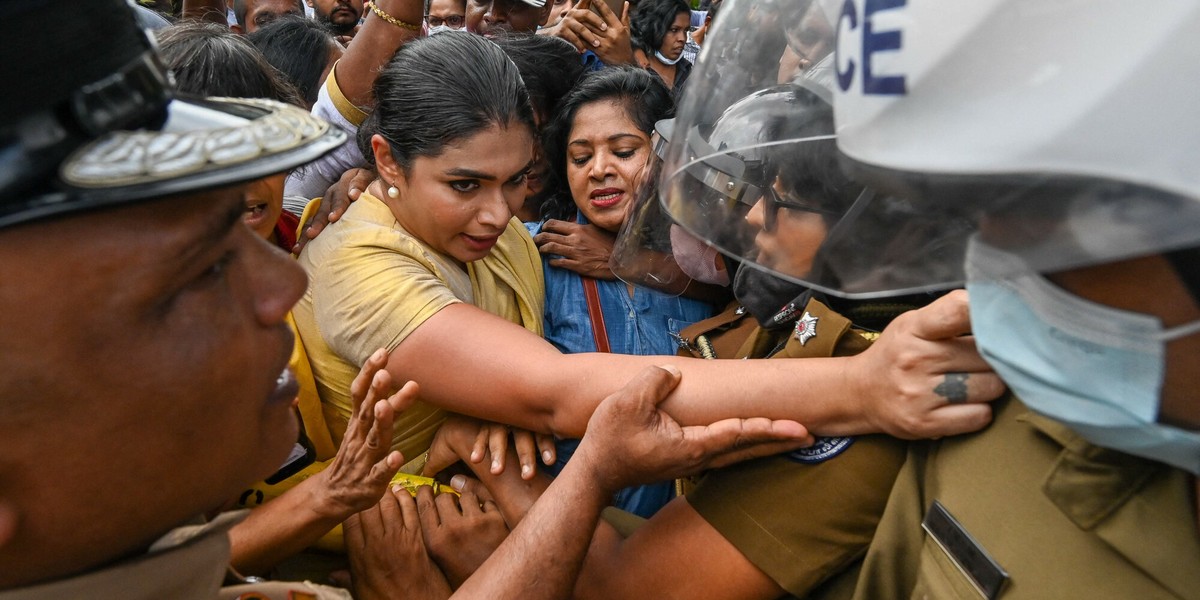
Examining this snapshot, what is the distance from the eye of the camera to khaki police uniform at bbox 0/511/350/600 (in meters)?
0.95

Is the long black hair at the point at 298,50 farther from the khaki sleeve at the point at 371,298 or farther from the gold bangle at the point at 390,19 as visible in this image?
the khaki sleeve at the point at 371,298

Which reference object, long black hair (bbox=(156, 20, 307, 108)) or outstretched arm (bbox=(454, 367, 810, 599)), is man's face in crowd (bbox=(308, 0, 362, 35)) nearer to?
long black hair (bbox=(156, 20, 307, 108))

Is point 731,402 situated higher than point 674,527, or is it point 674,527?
point 731,402

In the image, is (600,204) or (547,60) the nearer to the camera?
(600,204)

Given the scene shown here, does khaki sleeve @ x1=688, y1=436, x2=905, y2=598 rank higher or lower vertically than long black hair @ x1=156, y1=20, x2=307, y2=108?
lower

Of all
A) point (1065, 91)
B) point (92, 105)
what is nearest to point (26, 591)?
point (92, 105)

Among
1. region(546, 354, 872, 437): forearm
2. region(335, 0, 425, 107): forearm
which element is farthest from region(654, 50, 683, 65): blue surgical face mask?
region(546, 354, 872, 437): forearm

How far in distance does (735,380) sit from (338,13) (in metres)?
4.80

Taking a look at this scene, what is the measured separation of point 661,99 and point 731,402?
1.73 m

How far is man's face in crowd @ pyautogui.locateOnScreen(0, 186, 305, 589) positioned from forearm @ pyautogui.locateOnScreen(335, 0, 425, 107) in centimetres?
247

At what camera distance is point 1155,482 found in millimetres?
1198

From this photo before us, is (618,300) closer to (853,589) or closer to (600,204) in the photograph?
(600,204)

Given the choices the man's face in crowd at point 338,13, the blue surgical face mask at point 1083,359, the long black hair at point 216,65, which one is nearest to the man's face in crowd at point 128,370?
the blue surgical face mask at point 1083,359

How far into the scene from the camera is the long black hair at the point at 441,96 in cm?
250
